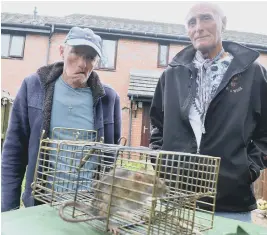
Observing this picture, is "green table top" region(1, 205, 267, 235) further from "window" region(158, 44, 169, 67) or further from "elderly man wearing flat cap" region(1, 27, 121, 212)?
"window" region(158, 44, 169, 67)

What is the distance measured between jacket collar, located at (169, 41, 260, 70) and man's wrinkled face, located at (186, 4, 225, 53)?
Result: 0.17 meters

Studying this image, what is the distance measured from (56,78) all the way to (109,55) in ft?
34.6

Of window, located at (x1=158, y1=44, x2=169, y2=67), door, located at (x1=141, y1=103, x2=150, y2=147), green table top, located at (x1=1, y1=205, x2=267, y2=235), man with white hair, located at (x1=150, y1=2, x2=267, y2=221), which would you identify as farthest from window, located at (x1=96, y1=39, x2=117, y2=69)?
green table top, located at (x1=1, y1=205, x2=267, y2=235)

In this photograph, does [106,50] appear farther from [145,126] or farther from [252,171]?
[252,171]

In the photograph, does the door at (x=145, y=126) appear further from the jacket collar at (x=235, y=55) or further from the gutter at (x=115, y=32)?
the jacket collar at (x=235, y=55)

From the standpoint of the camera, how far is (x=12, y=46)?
12.8 metres

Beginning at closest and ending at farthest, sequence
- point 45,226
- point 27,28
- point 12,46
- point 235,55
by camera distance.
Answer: point 45,226 → point 235,55 → point 27,28 → point 12,46

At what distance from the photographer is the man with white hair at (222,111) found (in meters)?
2.12

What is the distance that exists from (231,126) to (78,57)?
1.21 m

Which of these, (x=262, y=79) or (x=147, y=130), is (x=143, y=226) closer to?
(x=262, y=79)

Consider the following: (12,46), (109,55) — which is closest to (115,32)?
(109,55)

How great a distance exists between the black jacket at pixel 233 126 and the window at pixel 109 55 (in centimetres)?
1048

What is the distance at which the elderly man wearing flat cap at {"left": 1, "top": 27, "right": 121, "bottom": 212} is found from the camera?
219 centimetres

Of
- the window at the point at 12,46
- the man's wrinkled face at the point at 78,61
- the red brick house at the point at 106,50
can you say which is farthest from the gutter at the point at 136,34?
the man's wrinkled face at the point at 78,61
